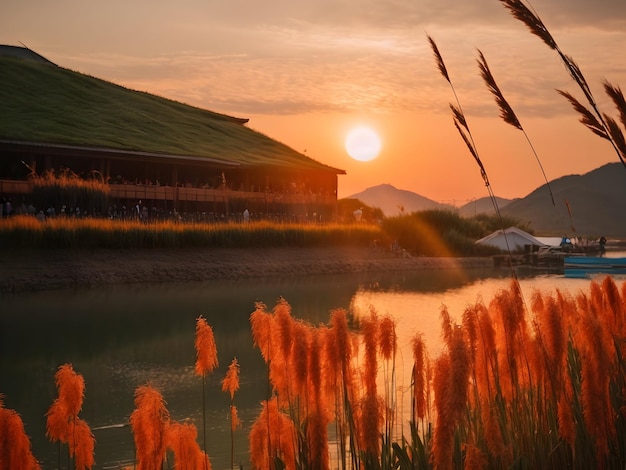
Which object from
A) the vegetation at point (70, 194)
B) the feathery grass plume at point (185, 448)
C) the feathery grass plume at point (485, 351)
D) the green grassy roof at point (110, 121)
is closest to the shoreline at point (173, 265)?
the vegetation at point (70, 194)

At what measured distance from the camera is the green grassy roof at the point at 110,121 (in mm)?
44094

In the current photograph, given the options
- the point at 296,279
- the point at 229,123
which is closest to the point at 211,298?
the point at 296,279

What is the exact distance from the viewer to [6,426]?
409cm

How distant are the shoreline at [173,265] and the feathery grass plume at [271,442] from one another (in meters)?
21.1

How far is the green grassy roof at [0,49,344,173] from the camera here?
1736 inches

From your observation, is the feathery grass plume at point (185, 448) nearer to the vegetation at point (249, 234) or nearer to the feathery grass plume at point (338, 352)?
the feathery grass plume at point (338, 352)

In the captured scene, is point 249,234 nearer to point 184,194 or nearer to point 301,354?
point 184,194

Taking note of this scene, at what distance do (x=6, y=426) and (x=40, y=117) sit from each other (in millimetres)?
44756

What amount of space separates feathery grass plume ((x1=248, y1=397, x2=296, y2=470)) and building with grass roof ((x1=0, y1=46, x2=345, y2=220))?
29503 millimetres

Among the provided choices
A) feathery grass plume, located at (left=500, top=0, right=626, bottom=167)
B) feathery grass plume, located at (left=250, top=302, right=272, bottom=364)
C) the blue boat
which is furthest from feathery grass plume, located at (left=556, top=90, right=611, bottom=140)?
the blue boat

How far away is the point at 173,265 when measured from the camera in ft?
96.8

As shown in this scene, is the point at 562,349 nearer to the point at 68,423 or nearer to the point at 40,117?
the point at 68,423

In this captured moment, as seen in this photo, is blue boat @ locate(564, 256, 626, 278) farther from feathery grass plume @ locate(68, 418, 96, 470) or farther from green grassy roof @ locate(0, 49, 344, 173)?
feathery grass plume @ locate(68, 418, 96, 470)

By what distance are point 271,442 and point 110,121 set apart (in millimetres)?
48051
